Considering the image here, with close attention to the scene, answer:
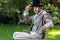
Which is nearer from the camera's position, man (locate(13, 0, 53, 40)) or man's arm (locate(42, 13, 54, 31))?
man's arm (locate(42, 13, 54, 31))

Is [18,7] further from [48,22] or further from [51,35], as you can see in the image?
[48,22]

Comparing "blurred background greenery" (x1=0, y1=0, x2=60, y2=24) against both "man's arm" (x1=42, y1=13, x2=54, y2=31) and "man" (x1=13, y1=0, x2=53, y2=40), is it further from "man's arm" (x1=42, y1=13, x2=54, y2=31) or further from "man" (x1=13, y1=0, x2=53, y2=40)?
"man's arm" (x1=42, y1=13, x2=54, y2=31)

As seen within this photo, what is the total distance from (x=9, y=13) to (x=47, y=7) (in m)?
1.88

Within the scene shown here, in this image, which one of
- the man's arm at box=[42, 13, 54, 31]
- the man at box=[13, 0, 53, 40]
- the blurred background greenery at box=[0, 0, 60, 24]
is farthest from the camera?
the blurred background greenery at box=[0, 0, 60, 24]

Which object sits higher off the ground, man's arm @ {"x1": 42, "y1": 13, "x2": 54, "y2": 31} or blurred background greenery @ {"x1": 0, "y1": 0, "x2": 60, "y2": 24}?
man's arm @ {"x1": 42, "y1": 13, "x2": 54, "y2": 31}

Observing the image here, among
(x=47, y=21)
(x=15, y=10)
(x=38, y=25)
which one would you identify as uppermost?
(x=47, y=21)

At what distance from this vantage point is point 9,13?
39.9ft

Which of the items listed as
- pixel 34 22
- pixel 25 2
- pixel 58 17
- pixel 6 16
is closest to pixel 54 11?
pixel 58 17

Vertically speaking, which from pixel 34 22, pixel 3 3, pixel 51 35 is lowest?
pixel 51 35

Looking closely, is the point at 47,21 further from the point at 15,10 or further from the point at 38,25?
the point at 15,10

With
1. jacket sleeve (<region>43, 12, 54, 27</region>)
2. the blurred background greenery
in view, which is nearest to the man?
jacket sleeve (<region>43, 12, 54, 27</region>)

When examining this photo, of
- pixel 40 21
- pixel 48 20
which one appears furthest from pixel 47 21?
pixel 40 21

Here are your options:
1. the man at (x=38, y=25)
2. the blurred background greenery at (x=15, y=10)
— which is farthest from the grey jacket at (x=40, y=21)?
the blurred background greenery at (x=15, y=10)

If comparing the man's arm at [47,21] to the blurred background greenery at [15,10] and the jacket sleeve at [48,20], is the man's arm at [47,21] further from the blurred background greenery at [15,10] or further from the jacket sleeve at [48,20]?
the blurred background greenery at [15,10]
